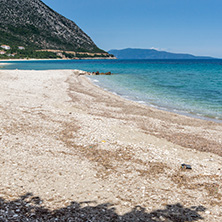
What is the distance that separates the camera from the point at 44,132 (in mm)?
12891

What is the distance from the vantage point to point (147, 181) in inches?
335

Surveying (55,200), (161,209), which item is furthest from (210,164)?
(55,200)

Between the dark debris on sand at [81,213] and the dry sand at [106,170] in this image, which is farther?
the dry sand at [106,170]

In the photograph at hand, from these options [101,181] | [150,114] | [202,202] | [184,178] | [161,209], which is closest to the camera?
[161,209]

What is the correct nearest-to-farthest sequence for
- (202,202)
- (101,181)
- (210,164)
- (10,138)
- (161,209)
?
1. (161,209)
2. (202,202)
3. (101,181)
4. (210,164)
5. (10,138)

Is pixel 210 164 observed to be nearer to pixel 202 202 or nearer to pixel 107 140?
pixel 202 202

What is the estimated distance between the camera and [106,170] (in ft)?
30.2

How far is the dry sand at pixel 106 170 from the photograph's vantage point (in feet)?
21.8

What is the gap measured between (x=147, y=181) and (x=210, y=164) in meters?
3.55

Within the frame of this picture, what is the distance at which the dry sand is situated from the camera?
21.8 ft

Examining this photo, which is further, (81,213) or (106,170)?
(106,170)

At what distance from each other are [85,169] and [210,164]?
18.5 feet

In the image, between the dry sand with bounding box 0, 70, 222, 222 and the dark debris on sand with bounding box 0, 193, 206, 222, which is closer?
the dark debris on sand with bounding box 0, 193, 206, 222

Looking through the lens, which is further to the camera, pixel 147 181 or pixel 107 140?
pixel 107 140
